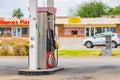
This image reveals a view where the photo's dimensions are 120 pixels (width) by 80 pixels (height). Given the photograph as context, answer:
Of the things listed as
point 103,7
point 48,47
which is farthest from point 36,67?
point 103,7

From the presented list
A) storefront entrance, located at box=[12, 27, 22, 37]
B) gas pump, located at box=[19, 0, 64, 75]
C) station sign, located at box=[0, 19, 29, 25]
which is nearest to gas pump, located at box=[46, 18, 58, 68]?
gas pump, located at box=[19, 0, 64, 75]

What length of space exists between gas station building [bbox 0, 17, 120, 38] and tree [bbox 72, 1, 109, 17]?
5049 cm

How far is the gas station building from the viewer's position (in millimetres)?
81500

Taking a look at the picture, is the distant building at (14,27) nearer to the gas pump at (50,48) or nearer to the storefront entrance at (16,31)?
the storefront entrance at (16,31)

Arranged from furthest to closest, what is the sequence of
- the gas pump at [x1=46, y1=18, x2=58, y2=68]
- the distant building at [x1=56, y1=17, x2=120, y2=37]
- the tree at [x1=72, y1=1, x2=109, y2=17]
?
the tree at [x1=72, y1=1, x2=109, y2=17], the distant building at [x1=56, y1=17, x2=120, y2=37], the gas pump at [x1=46, y1=18, x2=58, y2=68]

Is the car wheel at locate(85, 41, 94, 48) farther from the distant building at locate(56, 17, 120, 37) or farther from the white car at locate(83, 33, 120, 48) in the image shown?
the distant building at locate(56, 17, 120, 37)

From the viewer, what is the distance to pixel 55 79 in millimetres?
16344

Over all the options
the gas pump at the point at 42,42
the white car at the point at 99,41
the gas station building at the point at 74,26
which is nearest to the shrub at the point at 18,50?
the gas pump at the point at 42,42

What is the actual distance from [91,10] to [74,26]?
52.4m

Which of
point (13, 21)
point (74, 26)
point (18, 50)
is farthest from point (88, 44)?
point (13, 21)

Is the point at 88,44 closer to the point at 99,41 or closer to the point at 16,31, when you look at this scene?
the point at 99,41

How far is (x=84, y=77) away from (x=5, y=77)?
299 cm

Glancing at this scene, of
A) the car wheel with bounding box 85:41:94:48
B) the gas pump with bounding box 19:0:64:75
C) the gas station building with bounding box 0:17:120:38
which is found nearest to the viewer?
the gas pump with bounding box 19:0:64:75

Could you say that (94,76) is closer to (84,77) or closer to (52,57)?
(84,77)
